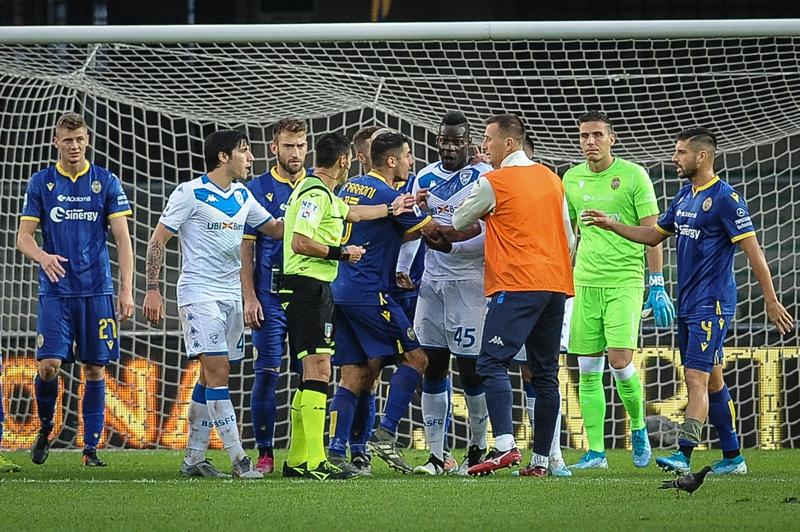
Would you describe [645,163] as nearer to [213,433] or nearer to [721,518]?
[213,433]

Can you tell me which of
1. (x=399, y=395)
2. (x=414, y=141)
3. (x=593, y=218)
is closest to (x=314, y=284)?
(x=399, y=395)

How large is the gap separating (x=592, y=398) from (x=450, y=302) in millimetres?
1297

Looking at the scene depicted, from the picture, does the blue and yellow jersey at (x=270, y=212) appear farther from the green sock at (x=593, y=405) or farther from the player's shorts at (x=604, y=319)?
the green sock at (x=593, y=405)

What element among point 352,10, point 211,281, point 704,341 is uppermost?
point 352,10

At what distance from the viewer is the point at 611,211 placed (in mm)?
8547

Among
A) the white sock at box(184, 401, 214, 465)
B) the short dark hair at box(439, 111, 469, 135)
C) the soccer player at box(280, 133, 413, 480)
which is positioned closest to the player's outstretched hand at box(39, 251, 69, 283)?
the white sock at box(184, 401, 214, 465)

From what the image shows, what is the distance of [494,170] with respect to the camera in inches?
295

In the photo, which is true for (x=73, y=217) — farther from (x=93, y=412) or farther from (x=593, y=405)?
(x=593, y=405)

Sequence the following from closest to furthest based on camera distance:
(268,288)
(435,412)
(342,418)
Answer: (342,418) < (435,412) < (268,288)

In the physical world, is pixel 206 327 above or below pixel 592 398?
above

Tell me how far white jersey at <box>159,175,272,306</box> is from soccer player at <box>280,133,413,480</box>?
0.42 meters

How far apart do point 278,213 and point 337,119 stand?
4.36 meters

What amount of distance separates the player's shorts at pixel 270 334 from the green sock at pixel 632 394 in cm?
211

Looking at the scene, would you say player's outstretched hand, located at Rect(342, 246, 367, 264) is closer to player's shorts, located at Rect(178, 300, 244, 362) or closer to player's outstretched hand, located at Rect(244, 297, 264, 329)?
player's shorts, located at Rect(178, 300, 244, 362)
